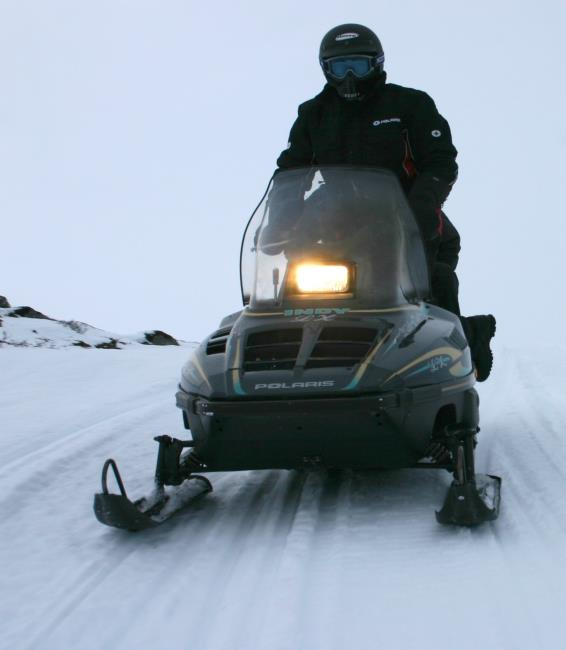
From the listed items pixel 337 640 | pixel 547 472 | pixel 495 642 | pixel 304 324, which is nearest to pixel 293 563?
pixel 337 640

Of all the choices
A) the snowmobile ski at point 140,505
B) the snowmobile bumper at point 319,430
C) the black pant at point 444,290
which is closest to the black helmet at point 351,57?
the black pant at point 444,290

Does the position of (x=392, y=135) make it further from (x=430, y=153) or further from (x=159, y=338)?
(x=159, y=338)

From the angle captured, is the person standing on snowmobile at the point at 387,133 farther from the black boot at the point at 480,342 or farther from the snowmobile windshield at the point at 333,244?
the snowmobile windshield at the point at 333,244

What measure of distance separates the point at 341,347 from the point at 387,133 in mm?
1806

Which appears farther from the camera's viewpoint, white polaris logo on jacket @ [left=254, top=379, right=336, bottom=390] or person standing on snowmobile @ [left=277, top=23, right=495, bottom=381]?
person standing on snowmobile @ [left=277, top=23, right=495, bottom=381]

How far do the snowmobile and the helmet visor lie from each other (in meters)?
0.71

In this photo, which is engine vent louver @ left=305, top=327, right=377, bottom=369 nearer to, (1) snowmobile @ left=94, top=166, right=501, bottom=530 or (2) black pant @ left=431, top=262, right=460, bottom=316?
(1) snowmobile @ left=94, top=166, right=501, bottom=530

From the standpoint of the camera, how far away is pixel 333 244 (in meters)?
4.29

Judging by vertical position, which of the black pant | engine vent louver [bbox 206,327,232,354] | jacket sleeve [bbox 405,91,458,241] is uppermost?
jacket sleeve [bbox 405,91,458,241]

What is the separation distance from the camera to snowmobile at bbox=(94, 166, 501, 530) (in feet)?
11.3

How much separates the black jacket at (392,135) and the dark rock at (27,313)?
40.0 ft

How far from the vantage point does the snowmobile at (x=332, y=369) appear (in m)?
3.43

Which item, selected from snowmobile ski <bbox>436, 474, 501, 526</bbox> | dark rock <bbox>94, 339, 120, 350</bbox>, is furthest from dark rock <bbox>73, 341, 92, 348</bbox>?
snowmobile ski <bbox>436, 474, 501, 526</bbox>

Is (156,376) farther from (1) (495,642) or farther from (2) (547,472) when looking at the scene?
(1) (495,642)
